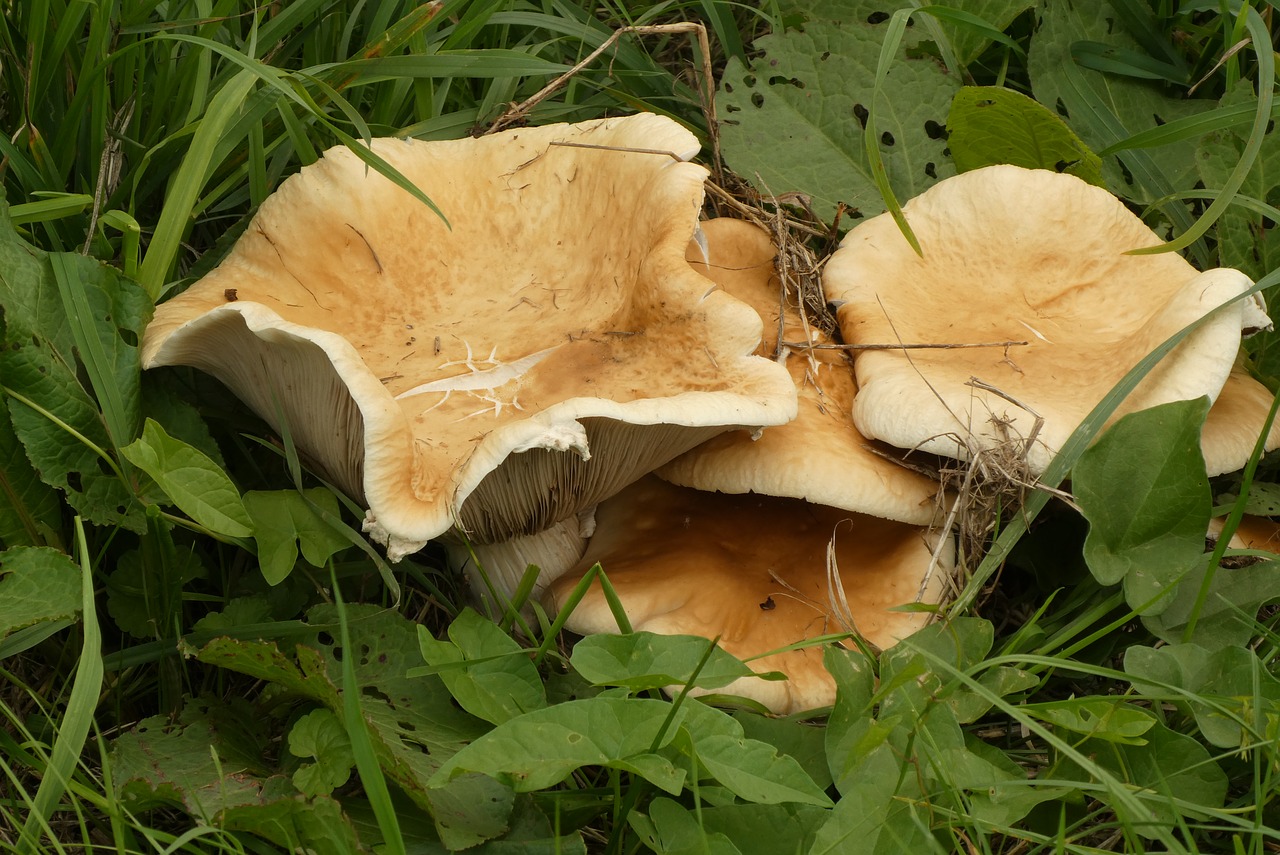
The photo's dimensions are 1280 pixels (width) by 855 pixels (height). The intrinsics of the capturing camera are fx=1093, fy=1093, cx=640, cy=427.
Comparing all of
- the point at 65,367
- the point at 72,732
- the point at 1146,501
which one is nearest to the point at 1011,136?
the point at 1146,501

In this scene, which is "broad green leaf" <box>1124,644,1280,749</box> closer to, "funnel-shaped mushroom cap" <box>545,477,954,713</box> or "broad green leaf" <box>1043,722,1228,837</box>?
"broad green leaf" <box>1043,722,1228,837</box>

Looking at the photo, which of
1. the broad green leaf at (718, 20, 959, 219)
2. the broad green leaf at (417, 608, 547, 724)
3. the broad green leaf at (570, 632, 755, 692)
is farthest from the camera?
the broad green leaf at (718, 20, 959, 219)

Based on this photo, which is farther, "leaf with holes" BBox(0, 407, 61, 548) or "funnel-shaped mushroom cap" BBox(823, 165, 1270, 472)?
"funnel-shaped mushroom cap" BBox(823, 165, 1270, 472)

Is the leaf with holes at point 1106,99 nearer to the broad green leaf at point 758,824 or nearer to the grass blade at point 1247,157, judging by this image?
the grass blade at point 1247,157

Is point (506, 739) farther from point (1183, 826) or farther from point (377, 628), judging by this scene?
point (1183, 826)

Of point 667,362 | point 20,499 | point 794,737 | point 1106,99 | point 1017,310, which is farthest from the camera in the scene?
point 1106,99

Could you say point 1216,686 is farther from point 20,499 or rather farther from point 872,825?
point 20,499

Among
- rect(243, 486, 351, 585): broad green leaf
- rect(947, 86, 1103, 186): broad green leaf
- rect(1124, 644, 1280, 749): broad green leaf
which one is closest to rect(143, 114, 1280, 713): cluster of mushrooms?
rect(243, 486, 351, 585): broad green leaf
